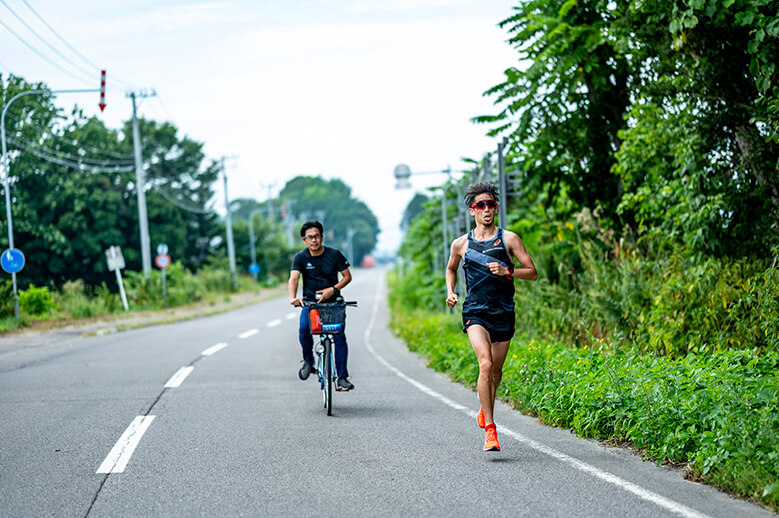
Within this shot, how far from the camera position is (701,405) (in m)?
5.84

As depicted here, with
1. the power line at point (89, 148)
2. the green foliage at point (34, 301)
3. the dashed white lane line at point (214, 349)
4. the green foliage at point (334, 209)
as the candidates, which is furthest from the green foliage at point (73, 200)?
the green foliage at point (334, 209)

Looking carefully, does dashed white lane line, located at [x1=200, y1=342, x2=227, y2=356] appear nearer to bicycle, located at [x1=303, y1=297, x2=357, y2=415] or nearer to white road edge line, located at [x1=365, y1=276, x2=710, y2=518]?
white road edge line, located at [x1=365, y1=276, x2=710, y2=518]

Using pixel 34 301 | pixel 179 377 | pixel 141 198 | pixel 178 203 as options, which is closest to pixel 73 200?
pixel 178 203

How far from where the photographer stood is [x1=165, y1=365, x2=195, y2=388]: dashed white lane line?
1084 cm

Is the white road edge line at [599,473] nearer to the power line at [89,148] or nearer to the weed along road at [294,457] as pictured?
the weed along road at [294,457]

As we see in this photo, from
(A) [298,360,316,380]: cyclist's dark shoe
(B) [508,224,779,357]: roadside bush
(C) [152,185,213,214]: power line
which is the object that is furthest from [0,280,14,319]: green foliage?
(C) [152,185,213,214]: power line

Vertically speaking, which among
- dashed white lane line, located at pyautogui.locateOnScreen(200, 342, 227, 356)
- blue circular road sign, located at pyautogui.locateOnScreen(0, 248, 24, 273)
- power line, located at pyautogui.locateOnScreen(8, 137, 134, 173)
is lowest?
dashed white lane line, located at pyautogui.locateOnScreen(200, 342, 227, 356)

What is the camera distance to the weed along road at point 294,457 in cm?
489

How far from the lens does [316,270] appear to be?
8.98 m

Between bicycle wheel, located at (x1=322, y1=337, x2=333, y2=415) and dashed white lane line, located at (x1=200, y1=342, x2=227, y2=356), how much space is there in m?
7.37

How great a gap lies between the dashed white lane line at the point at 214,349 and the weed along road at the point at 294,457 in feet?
12.3

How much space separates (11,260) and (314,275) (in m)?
15.5

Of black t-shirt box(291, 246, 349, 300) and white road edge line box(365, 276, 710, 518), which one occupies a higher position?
black t-shirt box(291, 246, 349, 300)

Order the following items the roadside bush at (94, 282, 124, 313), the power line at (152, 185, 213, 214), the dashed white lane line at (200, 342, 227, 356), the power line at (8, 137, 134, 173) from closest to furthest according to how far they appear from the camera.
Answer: the dashed white lane line at (200, 342, 227, 356)
the roadside bush at (94, 282, 124, 313)
the power line at (8, 137, 134, 173)
the power line at (152, 185, 213, 214)
